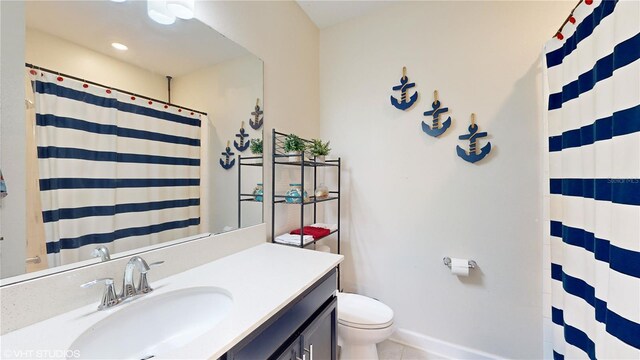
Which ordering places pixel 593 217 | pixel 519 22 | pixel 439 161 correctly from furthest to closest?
pixel 439 161 → pixel 519 22 → pixel 593 217

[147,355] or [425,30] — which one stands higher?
[425,30]

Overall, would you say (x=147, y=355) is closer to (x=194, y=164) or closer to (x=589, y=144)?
(x=194, y=164)

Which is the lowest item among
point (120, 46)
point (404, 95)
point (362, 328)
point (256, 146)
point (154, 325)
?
A: point (362, 328)

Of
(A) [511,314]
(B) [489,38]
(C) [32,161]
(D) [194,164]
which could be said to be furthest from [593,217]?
(C) [32,161]

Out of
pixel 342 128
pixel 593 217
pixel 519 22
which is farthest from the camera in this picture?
pixel 342 128

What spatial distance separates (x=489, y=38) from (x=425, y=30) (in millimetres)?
427

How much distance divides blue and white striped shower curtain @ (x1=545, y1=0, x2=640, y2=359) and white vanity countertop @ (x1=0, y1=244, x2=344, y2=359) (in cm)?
94

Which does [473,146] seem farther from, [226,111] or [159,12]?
[159,12]

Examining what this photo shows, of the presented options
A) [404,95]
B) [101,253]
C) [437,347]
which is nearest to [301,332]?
[101,253]

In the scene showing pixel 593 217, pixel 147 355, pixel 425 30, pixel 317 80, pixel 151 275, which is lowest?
pixel 147 355

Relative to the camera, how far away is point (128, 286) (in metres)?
0.79

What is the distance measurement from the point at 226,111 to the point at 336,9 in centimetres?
135

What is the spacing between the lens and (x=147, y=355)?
726mm

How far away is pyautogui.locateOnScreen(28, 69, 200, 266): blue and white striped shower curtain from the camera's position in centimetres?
74
